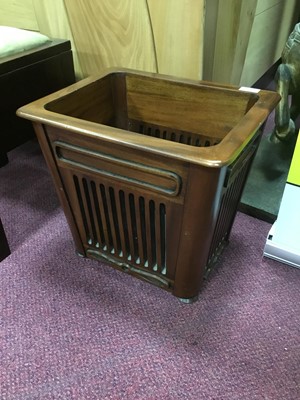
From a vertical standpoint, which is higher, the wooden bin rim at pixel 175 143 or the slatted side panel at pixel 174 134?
the wooden bin rim at pixel 175 143

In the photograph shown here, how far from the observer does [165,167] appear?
0.57 m

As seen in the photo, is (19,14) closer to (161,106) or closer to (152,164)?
(161,106)

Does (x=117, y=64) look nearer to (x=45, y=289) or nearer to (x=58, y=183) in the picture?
(x=58, y=183)

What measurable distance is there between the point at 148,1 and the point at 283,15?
1075 millimetres

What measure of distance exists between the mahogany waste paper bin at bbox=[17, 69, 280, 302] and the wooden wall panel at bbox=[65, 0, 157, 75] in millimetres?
199

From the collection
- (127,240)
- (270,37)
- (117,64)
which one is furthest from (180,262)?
(270,37)

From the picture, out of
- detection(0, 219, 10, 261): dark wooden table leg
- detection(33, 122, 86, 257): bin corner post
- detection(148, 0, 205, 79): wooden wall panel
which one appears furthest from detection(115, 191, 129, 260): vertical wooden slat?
detection(148, 0, 205, 79): wooden wall panel

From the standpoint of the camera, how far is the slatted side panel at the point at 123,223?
2.30 feet

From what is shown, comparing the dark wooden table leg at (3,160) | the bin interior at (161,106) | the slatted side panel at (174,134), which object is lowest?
the dark wooden table leg at (3,160)

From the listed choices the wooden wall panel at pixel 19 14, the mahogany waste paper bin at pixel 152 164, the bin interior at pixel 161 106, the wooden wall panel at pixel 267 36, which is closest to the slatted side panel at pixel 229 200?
the mahogany waste paper bin at pixel 152 164

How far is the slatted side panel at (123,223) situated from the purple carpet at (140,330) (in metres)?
0.09

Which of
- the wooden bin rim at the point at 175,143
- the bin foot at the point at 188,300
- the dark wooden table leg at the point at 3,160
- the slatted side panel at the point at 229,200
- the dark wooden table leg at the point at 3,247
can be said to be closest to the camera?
the wooden bin rim at the point at 175,143

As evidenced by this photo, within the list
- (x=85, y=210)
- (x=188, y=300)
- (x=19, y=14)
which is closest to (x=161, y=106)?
(x=85, y=210)

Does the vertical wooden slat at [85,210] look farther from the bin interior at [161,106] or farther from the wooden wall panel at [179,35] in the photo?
the wooden wall panel at [179,35]
